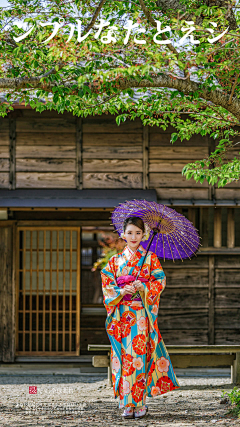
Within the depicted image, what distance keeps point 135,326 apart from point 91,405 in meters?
1.53

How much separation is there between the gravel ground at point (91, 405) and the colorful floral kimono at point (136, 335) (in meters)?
0.32

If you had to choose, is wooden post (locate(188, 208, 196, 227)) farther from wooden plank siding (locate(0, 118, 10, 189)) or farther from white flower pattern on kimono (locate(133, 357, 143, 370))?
white flower pattern on kimono (locate(133, 357, 143, 370))

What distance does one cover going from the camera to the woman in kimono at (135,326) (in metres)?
4.75

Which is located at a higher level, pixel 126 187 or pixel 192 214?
pixel 126 187

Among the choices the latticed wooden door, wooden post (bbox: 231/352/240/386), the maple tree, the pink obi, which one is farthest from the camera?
the latticed wooden door

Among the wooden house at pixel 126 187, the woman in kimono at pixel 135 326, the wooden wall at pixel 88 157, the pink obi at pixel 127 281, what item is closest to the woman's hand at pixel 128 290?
the woman in kimono at pixel 135 326

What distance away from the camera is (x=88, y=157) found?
8.60 meters

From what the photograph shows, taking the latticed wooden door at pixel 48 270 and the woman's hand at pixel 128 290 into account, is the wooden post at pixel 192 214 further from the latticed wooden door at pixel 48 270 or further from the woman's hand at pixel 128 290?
the woman's hand at pixel 128 290

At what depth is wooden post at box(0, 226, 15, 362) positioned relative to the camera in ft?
28.0

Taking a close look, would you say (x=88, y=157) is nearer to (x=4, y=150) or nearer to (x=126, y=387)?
(x=4, y=150)

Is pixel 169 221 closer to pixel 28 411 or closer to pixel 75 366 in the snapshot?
pixel 28 411

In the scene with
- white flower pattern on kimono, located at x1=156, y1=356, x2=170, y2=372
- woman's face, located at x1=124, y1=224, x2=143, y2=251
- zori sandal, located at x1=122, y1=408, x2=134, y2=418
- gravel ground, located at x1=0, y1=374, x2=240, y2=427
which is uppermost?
woman's face, located at x1=124, y1=224, x2=143, y2=251

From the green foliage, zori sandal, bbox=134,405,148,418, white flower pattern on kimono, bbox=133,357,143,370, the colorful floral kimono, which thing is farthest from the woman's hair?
the green foliage

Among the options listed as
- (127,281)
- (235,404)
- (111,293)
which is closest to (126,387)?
(111,293)
